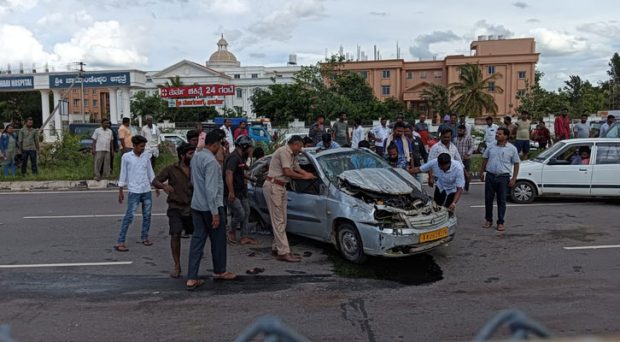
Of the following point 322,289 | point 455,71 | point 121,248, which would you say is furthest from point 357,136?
point 455,71

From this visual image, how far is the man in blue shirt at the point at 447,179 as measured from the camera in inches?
323

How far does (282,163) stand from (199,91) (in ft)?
111

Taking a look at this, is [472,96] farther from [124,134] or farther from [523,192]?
[124,134]

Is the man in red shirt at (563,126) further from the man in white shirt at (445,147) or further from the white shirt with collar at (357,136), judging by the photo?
the man in white shirt at (445,147)

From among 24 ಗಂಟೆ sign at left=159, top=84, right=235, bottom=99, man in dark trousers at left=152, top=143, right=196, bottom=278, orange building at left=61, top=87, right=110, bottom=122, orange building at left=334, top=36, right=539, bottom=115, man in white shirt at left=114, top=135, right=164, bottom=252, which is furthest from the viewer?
orange building at left=61, top=87, right=110, bottom=122

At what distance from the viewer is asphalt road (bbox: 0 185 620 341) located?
4.94m

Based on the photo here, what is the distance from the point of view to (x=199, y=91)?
39.8 meters

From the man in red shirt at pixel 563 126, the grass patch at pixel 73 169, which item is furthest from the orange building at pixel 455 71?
the grass patch at pixel 73 169

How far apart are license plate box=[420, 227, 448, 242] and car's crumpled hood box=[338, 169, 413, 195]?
0.69 metres

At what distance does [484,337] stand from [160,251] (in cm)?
675

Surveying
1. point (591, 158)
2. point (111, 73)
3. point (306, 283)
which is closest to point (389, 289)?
point (306, 283)

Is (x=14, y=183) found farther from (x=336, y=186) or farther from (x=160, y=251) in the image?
(x=336, y=186)

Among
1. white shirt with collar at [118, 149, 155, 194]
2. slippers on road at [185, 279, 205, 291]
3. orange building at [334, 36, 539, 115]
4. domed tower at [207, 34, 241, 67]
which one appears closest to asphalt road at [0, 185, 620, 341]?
slippers on road at [185, 279, 205, 291]

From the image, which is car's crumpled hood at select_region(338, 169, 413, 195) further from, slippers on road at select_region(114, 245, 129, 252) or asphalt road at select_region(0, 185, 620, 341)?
slippers on road at select_region(114, 245, 129, 252)
